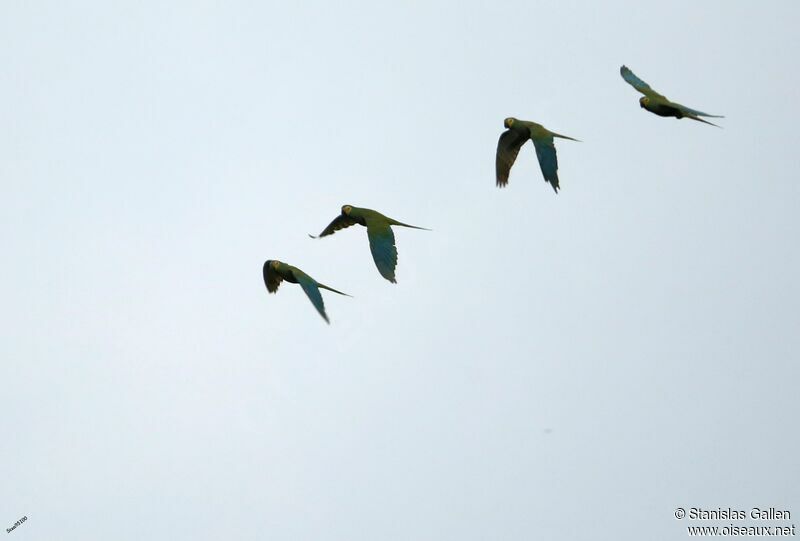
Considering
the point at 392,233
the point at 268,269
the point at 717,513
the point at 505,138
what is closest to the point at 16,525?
the point at 268,269

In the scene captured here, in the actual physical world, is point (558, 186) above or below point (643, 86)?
below

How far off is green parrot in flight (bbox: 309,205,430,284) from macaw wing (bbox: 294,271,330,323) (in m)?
1.51

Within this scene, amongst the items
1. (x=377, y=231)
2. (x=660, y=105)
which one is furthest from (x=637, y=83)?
(x=377, y=231)

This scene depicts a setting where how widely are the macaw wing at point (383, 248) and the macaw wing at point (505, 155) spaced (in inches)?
140

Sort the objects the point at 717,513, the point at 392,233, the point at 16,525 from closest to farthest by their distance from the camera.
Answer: the point at 392,233
the point at 16,525
the point at 717,513

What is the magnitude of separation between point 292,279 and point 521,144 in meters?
6.51

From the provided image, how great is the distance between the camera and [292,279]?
41.7m

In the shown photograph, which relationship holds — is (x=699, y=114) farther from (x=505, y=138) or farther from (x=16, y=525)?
(x=16, y=525)

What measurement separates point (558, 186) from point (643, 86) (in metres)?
4.85

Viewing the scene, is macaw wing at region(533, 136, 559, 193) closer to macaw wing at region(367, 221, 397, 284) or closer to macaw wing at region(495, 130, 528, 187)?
macaw wing at region(495, 130, 528, 187)

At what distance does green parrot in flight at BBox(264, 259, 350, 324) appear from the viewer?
39281 millimetres

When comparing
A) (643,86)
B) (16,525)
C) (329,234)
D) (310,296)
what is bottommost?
(16,525)

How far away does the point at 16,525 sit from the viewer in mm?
46312

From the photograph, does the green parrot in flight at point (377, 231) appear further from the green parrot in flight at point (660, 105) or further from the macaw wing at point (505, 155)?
the green parrot in flight at point (660, 105)
